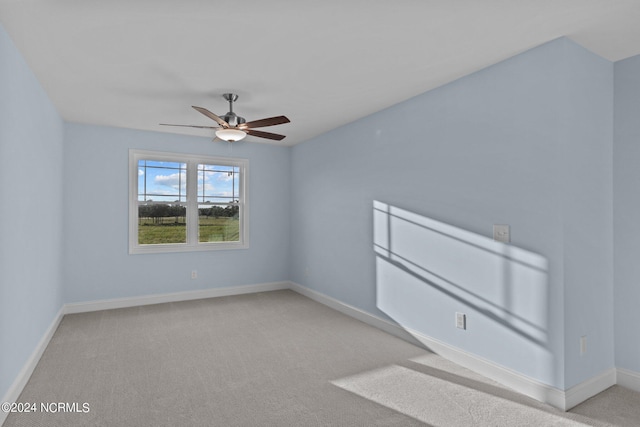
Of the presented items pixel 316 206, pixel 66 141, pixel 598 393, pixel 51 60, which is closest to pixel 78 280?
pixel 66 141

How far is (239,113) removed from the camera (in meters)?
4.27

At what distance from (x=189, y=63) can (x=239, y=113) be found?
144 centimetres

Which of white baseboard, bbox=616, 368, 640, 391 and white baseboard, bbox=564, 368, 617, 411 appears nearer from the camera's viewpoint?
white baseboard, bbox=564, 368, 617, 411

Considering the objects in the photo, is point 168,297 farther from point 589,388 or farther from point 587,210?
point 587,210

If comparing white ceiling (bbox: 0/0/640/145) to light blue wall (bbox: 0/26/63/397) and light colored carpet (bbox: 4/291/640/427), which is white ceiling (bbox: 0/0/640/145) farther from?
light colored carpet (bbox: 4/291/640/427)

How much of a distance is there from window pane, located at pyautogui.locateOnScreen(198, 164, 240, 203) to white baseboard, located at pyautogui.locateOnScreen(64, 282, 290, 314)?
4.79 ft

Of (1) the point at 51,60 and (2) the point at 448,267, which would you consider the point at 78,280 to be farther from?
(2) the point at 448,267

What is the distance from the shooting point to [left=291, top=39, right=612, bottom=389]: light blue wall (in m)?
2.45

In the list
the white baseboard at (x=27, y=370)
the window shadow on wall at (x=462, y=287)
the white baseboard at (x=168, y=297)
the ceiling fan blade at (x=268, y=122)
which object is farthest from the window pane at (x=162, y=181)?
the window shadow on wall at (x=462, y=287)

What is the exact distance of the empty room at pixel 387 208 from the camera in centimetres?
229

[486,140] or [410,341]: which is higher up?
[486,140]

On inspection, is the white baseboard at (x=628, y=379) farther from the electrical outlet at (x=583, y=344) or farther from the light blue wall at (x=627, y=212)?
the electrical outlet at (x=583, y=344)

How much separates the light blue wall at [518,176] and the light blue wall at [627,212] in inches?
3.7

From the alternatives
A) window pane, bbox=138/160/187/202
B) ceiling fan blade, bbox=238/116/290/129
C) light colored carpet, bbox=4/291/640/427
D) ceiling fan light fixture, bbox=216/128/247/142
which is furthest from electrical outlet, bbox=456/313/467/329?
window pane, bbox=138/160/187/202
